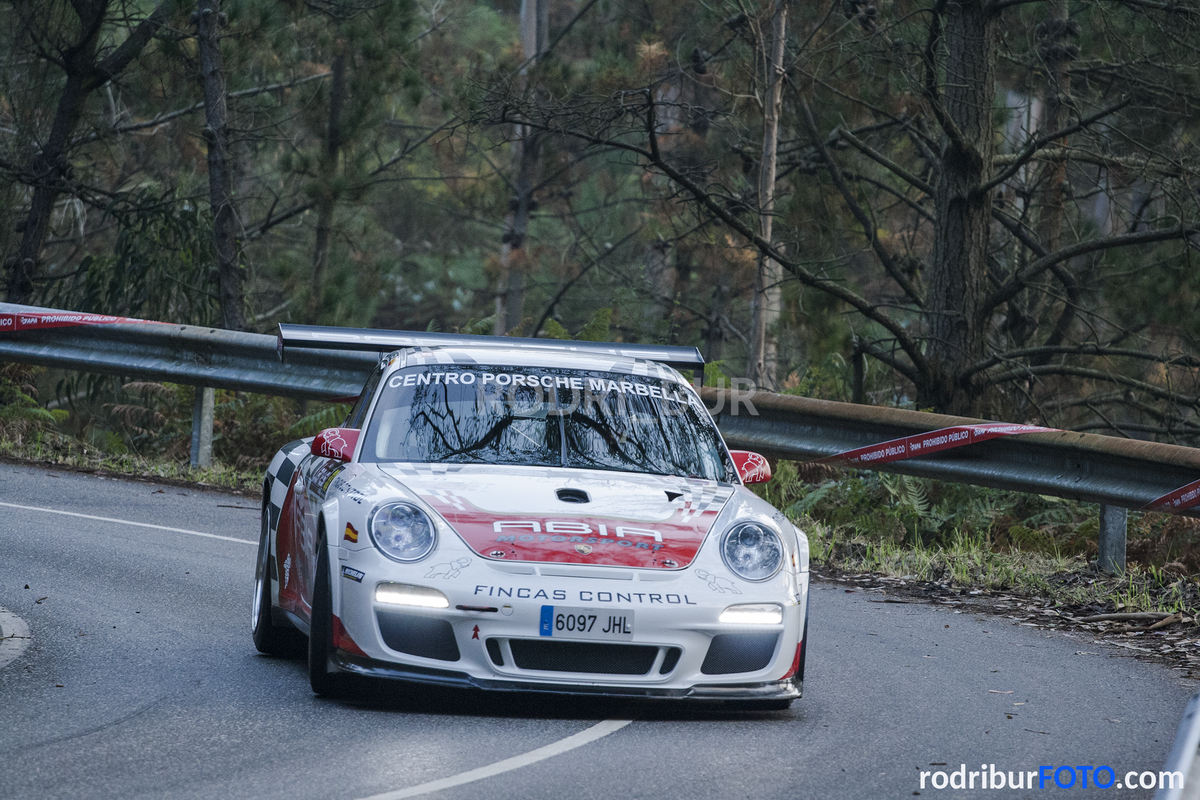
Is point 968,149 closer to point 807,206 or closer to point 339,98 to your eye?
point 807,206

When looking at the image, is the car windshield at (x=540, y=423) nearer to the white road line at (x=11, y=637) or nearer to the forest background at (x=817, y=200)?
the white road line at (x=11, y=637)

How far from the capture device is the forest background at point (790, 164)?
14859 mm

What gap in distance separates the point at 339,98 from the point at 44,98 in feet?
13.2

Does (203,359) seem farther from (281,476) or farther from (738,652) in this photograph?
(738,652)

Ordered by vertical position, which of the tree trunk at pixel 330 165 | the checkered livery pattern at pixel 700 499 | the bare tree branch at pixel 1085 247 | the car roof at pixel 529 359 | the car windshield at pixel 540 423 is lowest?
the checkered livery pattern at pixel 700 499

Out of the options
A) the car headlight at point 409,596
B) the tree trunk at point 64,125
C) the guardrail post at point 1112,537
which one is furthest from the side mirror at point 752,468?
the tree trunk at point 64,125

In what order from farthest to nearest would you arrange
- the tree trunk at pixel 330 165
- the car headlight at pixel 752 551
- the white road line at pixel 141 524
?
1. the tree trunk at pixel 330 165
2. the white road line at pixel 141 524
3. the car headlight at pixel 752 551

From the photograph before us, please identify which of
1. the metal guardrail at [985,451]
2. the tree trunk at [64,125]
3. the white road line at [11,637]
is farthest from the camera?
the tree trunk at [64,125]

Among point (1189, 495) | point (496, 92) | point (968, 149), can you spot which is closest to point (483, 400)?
point (1189, 495)

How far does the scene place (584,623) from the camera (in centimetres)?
618

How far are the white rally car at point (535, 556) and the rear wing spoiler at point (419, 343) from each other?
86cm

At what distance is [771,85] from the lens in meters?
18.5

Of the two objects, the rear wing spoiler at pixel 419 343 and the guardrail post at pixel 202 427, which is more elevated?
the rear wing spoiler at pixel 419 343

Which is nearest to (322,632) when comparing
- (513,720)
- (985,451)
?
(513,720)
